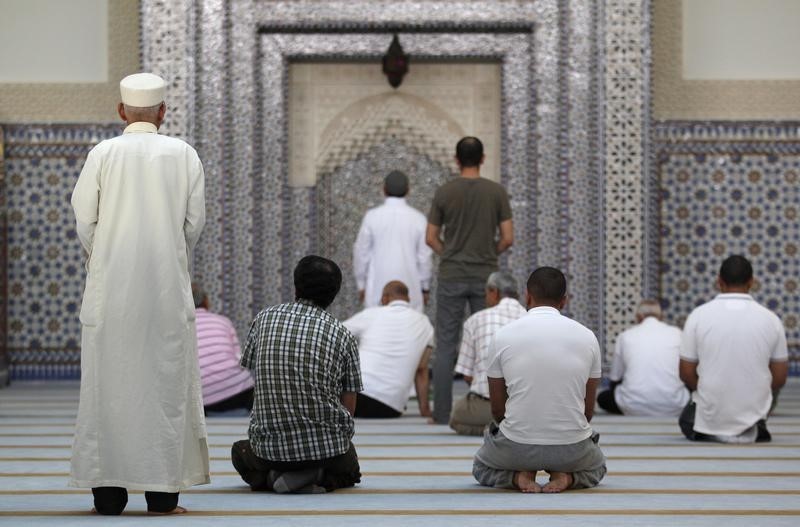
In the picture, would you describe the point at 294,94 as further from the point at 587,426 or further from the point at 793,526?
the point at 793,526

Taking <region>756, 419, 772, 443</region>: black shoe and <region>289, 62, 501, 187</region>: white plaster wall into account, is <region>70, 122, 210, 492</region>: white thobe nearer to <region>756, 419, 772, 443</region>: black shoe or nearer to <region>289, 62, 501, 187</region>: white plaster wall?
<region>756, 419, 772, 443</region>: black shoe

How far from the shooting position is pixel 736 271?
15.3 ft

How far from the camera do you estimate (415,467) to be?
4.06m

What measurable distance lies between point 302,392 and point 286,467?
0.20m

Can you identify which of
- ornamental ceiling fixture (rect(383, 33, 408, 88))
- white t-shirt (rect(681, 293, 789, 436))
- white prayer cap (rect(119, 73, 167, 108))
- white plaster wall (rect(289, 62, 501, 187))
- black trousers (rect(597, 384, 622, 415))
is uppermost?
ornamental ceiling fixture (rect(383, 33, 408, 88))

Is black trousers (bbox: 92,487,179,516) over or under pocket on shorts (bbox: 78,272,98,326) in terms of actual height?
under

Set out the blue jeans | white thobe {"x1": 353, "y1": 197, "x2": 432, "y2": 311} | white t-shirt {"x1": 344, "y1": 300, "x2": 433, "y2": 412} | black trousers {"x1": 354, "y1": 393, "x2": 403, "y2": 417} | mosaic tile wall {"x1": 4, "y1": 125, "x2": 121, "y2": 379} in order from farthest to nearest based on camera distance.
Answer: mosaic tile wall {"x1": 4, "y1": 125, "x2": 121, "y2": 379} → white thobe {"x1": 353, "y1": 197, "x2": 432, "y2": 311} → black trousers {"x1": 354, "y1": 393, "x2": 403, "y2": 417} → white t-shirt {"x1": 344, "y1": 300, "x2": 433, "y2": 412} → the blue jeans

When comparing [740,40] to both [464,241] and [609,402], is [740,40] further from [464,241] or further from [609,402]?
[464,241]

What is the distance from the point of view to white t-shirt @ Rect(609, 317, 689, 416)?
5.82 meters

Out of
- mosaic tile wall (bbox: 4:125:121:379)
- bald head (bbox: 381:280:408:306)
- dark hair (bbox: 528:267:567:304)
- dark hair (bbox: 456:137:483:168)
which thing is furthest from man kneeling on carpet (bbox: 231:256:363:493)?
mosaic tile wall (bbox: 4:125:121:379)

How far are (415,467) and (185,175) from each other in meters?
1.25

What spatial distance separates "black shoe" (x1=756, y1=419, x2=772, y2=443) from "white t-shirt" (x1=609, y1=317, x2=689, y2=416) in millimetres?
1045

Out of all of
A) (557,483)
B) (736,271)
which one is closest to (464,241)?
(736,271)

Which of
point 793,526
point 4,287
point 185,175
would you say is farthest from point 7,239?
point 793,526
